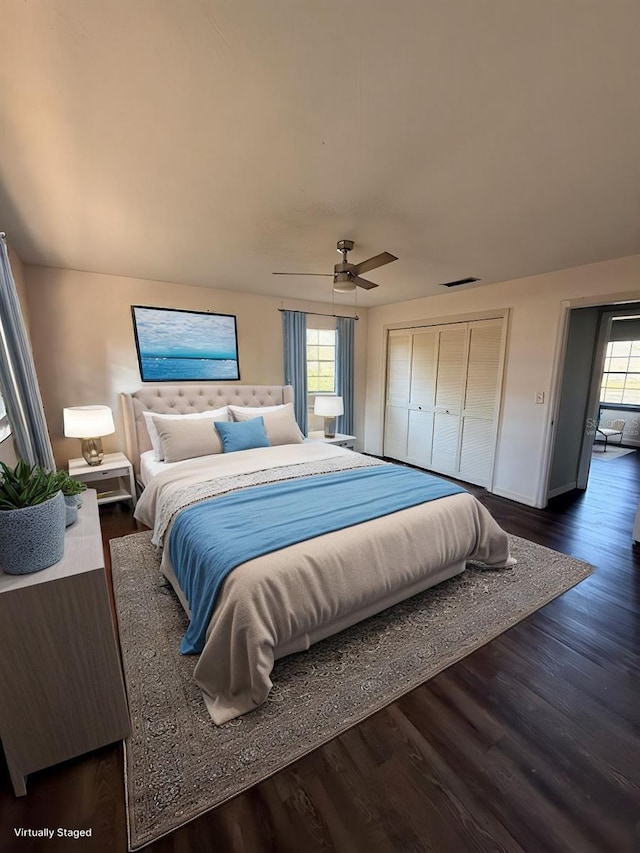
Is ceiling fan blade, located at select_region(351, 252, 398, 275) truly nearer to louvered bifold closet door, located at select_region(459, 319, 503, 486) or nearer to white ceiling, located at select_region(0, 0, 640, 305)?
white ceiling, located at select_region(0, 0, 640, 305)

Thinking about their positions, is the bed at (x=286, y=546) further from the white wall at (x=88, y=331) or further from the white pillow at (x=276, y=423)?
the white wall at (x=88, y=331)

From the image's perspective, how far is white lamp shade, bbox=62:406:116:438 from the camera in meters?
3.08

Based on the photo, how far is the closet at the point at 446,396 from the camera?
13.5 feet

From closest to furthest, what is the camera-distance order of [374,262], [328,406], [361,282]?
[374,262] → [361,282] → [328,406]

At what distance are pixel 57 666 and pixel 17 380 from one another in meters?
1.55

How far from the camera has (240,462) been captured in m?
2.96

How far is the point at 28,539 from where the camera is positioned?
1.18 meters

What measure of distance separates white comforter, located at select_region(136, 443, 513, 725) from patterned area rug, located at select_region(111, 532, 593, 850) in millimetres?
104

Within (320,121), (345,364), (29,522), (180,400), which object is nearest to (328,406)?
(345,364)

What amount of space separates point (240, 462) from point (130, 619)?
4.32 feet

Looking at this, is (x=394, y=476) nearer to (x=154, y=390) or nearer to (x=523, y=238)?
(x=523, y=238)

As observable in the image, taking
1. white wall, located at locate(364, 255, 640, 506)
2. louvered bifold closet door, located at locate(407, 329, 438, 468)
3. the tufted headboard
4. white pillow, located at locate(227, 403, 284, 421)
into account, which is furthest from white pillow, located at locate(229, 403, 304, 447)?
white wall, located at locate(364, 255, 640, 506)

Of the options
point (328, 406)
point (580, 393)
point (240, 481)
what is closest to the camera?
point (240, 481)

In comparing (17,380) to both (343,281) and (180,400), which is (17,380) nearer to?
(180,400)
